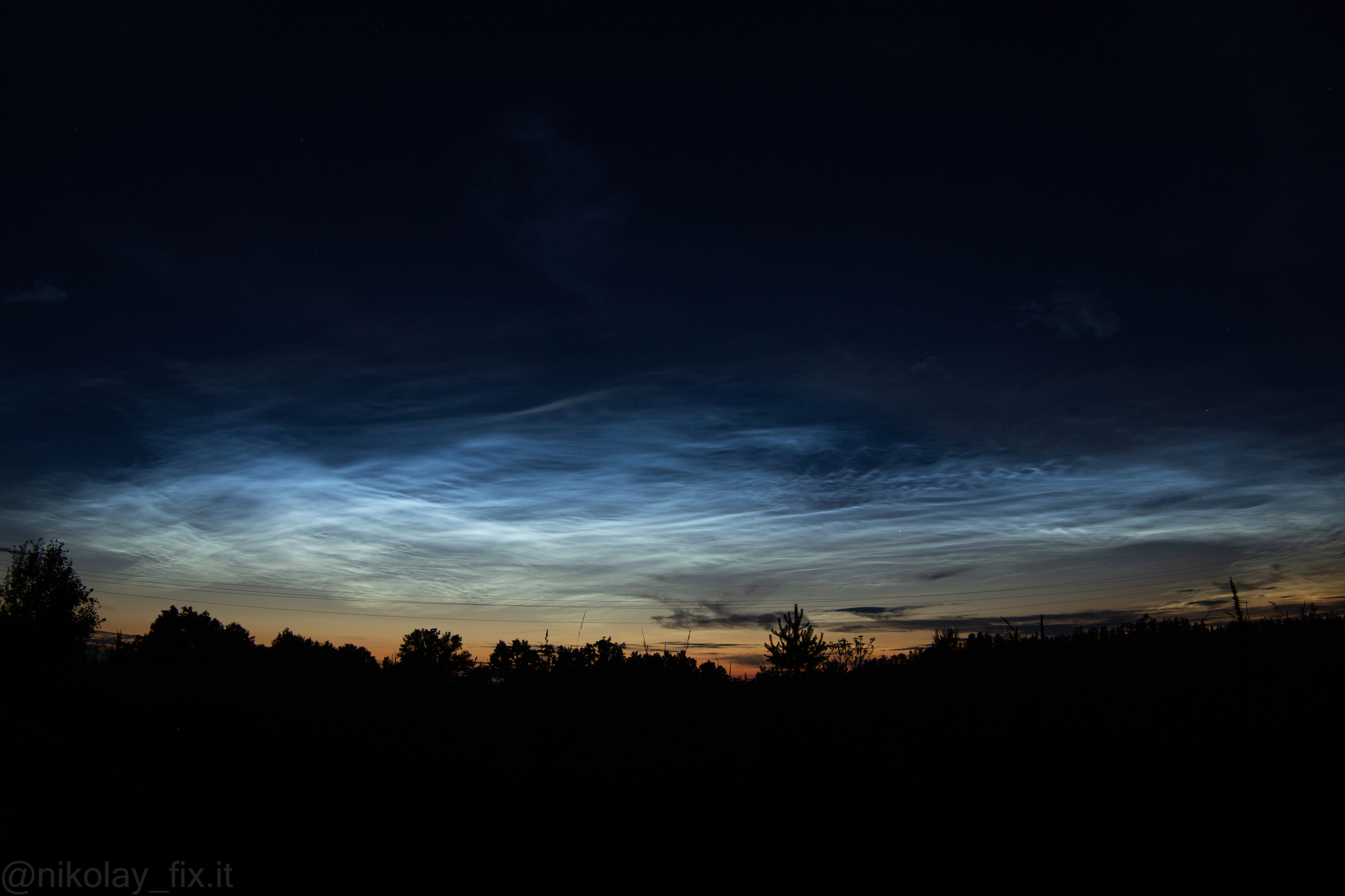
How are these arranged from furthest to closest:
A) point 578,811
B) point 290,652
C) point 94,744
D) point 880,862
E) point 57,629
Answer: point 290,652 < point 57,629 < point 94,744 < point 578,811 < point 880,862

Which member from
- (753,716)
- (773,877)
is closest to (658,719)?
(753,716)

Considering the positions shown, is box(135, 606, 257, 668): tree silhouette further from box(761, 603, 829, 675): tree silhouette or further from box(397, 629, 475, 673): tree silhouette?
box(761, 603, 829, 675): tree silhouette

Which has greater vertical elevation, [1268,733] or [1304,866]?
[1268,733]

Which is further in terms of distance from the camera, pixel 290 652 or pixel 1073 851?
pixel 290 652

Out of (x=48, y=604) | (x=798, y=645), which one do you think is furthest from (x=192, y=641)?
(x=798, y=645)

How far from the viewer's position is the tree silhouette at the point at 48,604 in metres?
47.3

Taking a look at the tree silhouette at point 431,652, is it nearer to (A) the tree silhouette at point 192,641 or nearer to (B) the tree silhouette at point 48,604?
(A) the tree silhouette at point 192,641

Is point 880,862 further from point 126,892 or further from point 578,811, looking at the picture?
point 126,892

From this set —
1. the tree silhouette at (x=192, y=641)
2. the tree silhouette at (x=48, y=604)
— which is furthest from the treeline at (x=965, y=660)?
the tree silhouette at (x=192, y=641)

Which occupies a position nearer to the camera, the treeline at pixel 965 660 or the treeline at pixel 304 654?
the treeline at pixel 965 660

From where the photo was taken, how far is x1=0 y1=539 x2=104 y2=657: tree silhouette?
155ft

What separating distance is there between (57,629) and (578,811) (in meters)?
63.8

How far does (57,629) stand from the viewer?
49406 millimetres

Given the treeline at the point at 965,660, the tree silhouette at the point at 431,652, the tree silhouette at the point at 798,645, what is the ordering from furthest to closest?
the tree silhouette at the point at 431,652
the tree silhouette at the point at 798,645
the treeline at the point at 965,660
